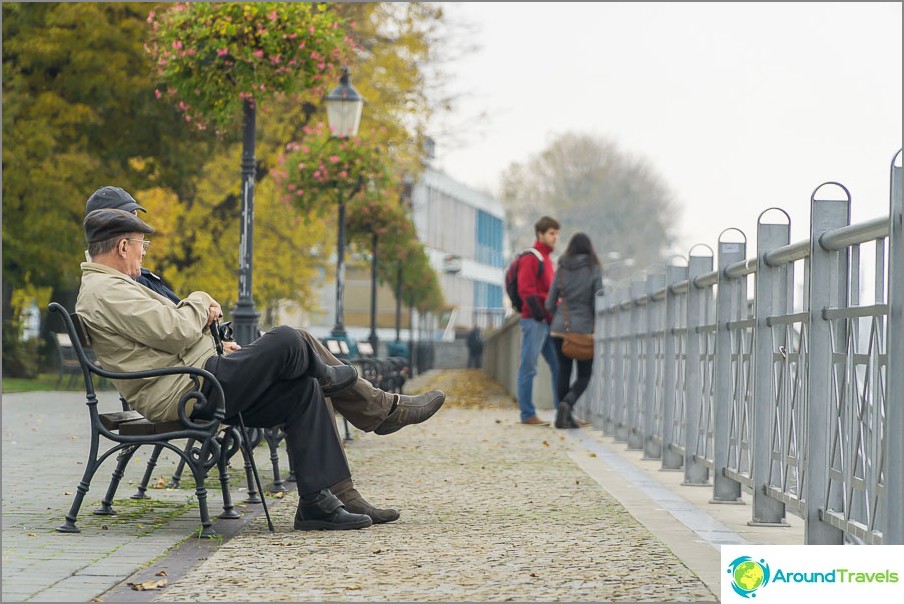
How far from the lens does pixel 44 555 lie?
5941 mm

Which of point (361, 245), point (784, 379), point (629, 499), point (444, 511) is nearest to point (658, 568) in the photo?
point (784, 379)

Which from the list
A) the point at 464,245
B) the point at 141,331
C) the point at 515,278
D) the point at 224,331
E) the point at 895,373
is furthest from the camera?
the point at 464,245

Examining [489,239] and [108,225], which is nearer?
[108,225]

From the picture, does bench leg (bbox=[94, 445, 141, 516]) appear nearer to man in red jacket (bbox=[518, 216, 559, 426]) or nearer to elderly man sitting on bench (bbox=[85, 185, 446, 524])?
elderly man sitting on bench (bbox=[85, 185, 446, 524])

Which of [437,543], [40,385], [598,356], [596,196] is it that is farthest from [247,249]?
[596,196]

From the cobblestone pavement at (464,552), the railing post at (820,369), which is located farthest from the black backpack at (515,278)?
the railing post at (820,369)

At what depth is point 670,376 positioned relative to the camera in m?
10.8

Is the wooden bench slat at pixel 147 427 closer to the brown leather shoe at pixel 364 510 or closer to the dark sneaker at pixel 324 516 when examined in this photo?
the dark sneaker at pixel 324 516

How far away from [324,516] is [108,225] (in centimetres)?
162

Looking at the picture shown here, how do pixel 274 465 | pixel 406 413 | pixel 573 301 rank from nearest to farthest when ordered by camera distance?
pixel 406 413 → pixel 274 465 → pixel 573 301

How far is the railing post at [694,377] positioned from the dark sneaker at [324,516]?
10.4 feet

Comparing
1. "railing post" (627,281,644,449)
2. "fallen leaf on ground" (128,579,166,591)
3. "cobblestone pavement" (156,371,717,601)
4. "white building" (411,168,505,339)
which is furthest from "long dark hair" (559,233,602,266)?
"white building" (411,168,505,339)

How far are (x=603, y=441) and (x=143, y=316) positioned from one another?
7.89 meters

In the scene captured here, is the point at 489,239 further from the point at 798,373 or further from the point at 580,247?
the point at 798,373
